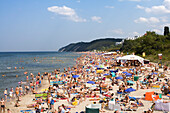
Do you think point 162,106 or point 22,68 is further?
point 22,68

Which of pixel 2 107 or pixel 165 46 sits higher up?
pixel 165 46

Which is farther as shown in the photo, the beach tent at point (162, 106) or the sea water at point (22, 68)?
Answer: the sea water at point (22, 68)

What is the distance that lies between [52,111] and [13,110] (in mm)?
3055

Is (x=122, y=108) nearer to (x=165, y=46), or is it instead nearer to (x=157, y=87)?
(x=157, y=87)

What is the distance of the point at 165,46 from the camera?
51094 millimetres

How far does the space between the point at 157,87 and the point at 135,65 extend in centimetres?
1474

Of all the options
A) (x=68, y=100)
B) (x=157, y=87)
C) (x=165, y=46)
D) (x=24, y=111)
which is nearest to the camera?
(x=24, y=111)

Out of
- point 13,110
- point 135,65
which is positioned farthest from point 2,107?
point 135,65

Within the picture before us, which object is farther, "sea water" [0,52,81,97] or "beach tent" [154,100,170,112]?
"sea water" [0,52,81,97]

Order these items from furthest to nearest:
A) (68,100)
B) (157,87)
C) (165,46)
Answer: (165,46) → (157,87) → (68,100)

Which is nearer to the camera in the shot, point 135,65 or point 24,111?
point 24,111

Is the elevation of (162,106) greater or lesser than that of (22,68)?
lesser

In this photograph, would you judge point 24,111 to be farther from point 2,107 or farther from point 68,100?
point 68,100

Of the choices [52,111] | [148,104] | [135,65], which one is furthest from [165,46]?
[52,111]
